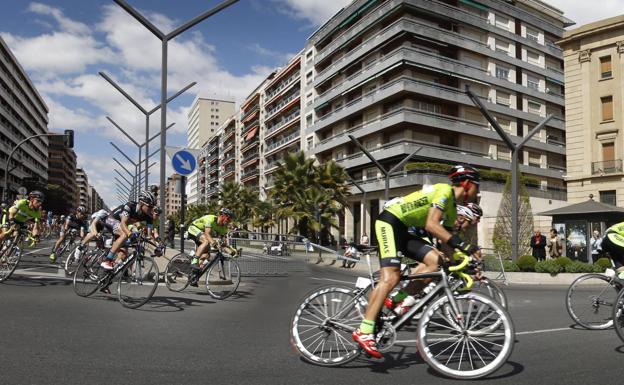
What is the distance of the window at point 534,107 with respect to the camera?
51500 millimetres

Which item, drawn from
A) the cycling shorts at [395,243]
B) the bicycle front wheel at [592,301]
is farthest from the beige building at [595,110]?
the cycling shorts at [395,243]

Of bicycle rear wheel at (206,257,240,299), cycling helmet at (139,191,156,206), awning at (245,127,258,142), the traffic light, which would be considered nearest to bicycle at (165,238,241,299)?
bicycle rear wheel at (206,257,240,299)

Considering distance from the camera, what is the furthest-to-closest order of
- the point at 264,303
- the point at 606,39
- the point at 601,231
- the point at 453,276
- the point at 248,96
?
1. the point at 248,96
2. the point at 606,39
3. the point at 601,231
4. the point at 264,303
5. the point at 453,276

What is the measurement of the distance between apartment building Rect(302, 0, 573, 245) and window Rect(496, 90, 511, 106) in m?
0.09

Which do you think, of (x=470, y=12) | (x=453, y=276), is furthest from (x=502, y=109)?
(x=453, y=276)

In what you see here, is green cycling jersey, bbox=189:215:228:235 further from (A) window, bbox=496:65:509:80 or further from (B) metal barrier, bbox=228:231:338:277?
(A) window, bbox=496:65:509:80

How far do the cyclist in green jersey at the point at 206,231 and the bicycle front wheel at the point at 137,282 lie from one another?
5.52 feet

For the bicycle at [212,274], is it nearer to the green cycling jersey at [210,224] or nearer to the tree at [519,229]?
the green cycling jersey at [210,224]

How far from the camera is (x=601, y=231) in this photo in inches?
853

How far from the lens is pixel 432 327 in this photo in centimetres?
420

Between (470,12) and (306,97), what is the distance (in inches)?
832

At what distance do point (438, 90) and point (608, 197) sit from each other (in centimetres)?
1624

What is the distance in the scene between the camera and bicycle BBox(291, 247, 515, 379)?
4.11 metres

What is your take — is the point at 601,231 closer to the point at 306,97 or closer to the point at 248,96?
the point at 306,97
